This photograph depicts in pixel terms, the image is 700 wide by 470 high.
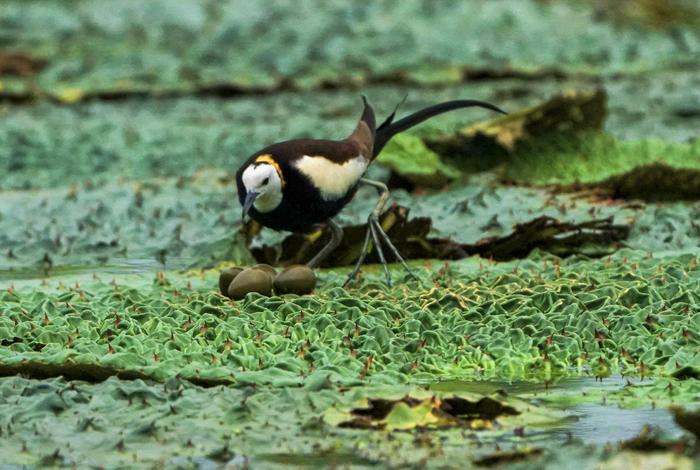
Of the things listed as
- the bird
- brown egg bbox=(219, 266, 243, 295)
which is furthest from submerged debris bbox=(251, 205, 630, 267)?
brown egg bbox=(219, 266, 243, 295)

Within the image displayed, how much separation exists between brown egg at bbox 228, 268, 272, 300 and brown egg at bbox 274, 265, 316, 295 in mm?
42

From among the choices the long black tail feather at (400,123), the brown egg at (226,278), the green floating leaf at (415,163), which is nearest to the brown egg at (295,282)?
the brown egg at (226,278)

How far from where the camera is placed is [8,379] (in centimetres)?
463

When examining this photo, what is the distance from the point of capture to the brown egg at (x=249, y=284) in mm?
5582

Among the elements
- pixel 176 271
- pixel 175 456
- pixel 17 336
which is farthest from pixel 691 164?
pixel 175 456

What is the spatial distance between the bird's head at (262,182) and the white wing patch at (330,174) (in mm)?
90

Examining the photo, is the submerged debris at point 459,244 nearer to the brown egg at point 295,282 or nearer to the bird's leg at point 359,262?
the bird's leg at point 359,262

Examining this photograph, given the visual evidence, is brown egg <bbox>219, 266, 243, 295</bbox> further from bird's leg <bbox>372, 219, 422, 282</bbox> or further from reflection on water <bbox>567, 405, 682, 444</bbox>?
reflection on water <bbox>567, 405, 682, 444</bbox>

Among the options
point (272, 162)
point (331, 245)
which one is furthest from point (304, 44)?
point (272, 162)

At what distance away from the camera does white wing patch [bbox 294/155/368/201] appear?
18.4 feet

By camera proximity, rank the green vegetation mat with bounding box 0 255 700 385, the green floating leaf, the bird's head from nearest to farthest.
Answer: the green vegetation mat with bounding box 0 255 700 385, the bird's head, the green floating leaf

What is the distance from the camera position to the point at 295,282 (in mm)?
5609

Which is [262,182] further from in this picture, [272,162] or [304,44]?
[304,44]

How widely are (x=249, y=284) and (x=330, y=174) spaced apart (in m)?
0.50
